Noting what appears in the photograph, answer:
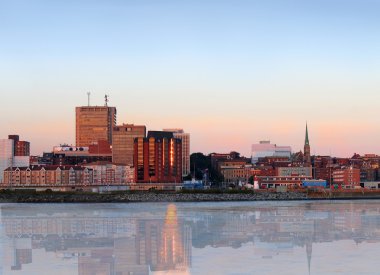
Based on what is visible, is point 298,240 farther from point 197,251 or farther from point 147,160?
point 147,160

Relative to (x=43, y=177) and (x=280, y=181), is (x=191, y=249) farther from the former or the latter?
(x=280, y=181)

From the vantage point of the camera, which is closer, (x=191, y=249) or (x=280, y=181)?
(x=191, y=249)

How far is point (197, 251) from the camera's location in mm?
21938

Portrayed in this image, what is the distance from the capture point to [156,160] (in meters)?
176

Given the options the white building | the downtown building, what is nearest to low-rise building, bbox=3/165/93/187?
the white building

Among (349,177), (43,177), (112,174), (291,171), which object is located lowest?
(349,177)

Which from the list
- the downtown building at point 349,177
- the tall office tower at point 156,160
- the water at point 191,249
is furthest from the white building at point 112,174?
the water at point 191,249

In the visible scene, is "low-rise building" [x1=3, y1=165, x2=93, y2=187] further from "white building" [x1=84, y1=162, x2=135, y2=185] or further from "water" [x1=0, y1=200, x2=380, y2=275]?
"water" [x1=0, y1=200, x2=380, y2=275]

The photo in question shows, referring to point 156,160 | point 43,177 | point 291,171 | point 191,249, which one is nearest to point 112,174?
point 156,160

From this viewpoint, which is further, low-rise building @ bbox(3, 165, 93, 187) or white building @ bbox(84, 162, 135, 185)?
white building @ bbox(84, 162, 135, 185)

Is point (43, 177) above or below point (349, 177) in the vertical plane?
above

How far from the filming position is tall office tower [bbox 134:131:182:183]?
175500mm

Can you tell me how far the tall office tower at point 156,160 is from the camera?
176 m

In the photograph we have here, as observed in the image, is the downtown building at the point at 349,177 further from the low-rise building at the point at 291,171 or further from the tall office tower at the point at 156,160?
the tall office tower at the point at 156,160
